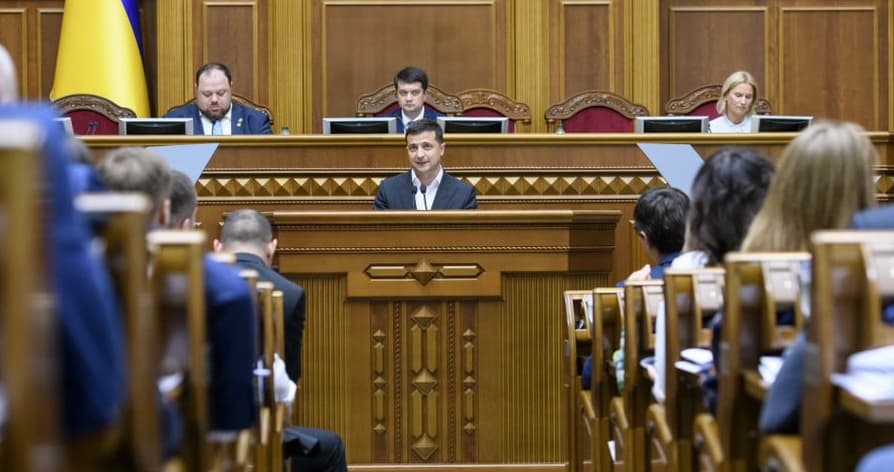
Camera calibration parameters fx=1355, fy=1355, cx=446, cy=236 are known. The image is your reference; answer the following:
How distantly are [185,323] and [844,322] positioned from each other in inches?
46.4

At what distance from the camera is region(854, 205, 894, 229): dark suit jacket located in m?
2.43

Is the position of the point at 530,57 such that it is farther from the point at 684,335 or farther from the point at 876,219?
the point at 876,219

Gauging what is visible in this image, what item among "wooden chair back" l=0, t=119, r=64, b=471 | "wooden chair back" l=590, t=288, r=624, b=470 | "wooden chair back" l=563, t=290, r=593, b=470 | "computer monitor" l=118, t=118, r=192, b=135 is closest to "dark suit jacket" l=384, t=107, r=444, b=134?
"computer monitor" l=118, t=118, r=192, b=135

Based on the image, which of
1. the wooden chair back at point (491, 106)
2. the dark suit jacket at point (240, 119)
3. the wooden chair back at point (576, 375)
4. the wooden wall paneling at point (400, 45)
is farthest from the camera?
the wooden wall paneling at point (400, 45)

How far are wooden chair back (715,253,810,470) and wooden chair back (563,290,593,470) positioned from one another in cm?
163

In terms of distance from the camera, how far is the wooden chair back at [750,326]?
262 centimetres

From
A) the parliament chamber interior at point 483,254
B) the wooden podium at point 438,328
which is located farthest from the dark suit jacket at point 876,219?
the wooden podium at point 438,328

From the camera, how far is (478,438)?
5.17 m

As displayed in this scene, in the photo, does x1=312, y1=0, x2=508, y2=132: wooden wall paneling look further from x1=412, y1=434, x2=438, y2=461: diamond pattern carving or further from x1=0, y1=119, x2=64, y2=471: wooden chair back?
x1=0, y1=119, x2=64, y2=471: wooden chair back

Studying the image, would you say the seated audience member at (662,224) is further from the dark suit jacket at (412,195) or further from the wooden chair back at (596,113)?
the wooden chair back at (596,113)

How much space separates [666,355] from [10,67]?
1.63 metres

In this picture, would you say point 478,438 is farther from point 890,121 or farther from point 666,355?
point 890,121

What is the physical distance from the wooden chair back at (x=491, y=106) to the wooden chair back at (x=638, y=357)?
498 centimetres

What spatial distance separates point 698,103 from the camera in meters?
9.22
